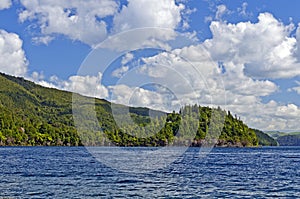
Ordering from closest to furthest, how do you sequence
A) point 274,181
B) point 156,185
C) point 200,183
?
point 156,185 < point 200,183 < point 274,181

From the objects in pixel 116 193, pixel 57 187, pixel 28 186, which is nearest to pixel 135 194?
pixel 116 193

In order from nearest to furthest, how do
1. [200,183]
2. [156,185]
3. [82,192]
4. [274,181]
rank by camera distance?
[82,192]
[156,185]
[200,183]
[274,181]

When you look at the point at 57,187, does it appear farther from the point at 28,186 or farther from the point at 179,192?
the point at 179,192

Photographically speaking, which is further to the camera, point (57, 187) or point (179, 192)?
point (57, 187)

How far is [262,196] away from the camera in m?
49.5

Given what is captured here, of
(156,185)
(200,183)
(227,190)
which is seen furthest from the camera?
(200,183)

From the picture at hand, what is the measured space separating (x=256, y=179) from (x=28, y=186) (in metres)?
31.7

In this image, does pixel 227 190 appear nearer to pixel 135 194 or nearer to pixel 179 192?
pixel 179 192

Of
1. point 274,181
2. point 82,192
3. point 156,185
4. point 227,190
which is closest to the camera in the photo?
point 82,192

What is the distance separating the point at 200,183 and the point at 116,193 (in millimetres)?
15378

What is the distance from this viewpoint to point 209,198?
47.3 meters

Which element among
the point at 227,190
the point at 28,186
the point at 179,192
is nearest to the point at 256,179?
the point at 227,190

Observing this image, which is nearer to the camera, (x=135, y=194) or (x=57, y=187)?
(x=135, y=194)

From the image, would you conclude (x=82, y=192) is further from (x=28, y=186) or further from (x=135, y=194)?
(x=28, y=186)
